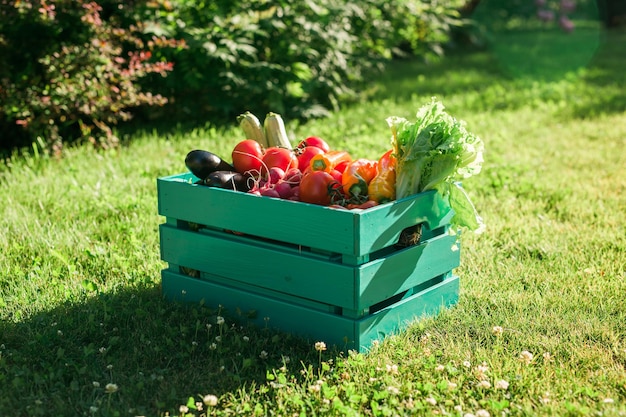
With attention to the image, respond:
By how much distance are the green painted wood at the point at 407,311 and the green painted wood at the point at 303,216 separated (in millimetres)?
290

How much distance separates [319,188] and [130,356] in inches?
40.1

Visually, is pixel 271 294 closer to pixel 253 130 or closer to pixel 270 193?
pixel 270 193

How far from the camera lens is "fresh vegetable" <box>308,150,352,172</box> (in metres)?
3.55

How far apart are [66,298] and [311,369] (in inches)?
53.6

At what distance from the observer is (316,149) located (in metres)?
3.84

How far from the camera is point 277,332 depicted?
347cm

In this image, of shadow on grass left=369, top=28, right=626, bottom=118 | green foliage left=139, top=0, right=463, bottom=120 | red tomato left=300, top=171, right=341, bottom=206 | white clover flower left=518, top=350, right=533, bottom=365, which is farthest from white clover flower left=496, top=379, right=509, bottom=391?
shadow on grass left=369, top=28, right=626, bottom=118

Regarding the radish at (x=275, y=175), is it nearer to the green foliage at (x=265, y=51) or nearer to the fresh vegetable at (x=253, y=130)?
the fresh vegetable at (x=253, y=130)

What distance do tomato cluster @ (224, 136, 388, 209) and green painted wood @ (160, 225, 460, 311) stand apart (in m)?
0.25

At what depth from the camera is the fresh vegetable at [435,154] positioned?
3336 mm

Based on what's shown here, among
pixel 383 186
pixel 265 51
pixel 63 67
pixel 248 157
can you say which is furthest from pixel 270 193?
pixel 265 51

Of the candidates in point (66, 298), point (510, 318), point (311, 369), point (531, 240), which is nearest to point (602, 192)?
point (531, 240)

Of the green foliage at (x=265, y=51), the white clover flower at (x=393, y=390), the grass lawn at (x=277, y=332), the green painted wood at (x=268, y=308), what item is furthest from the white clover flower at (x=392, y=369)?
the green foliage at (x=265, y=51)

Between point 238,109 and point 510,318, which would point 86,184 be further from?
point 510,318
